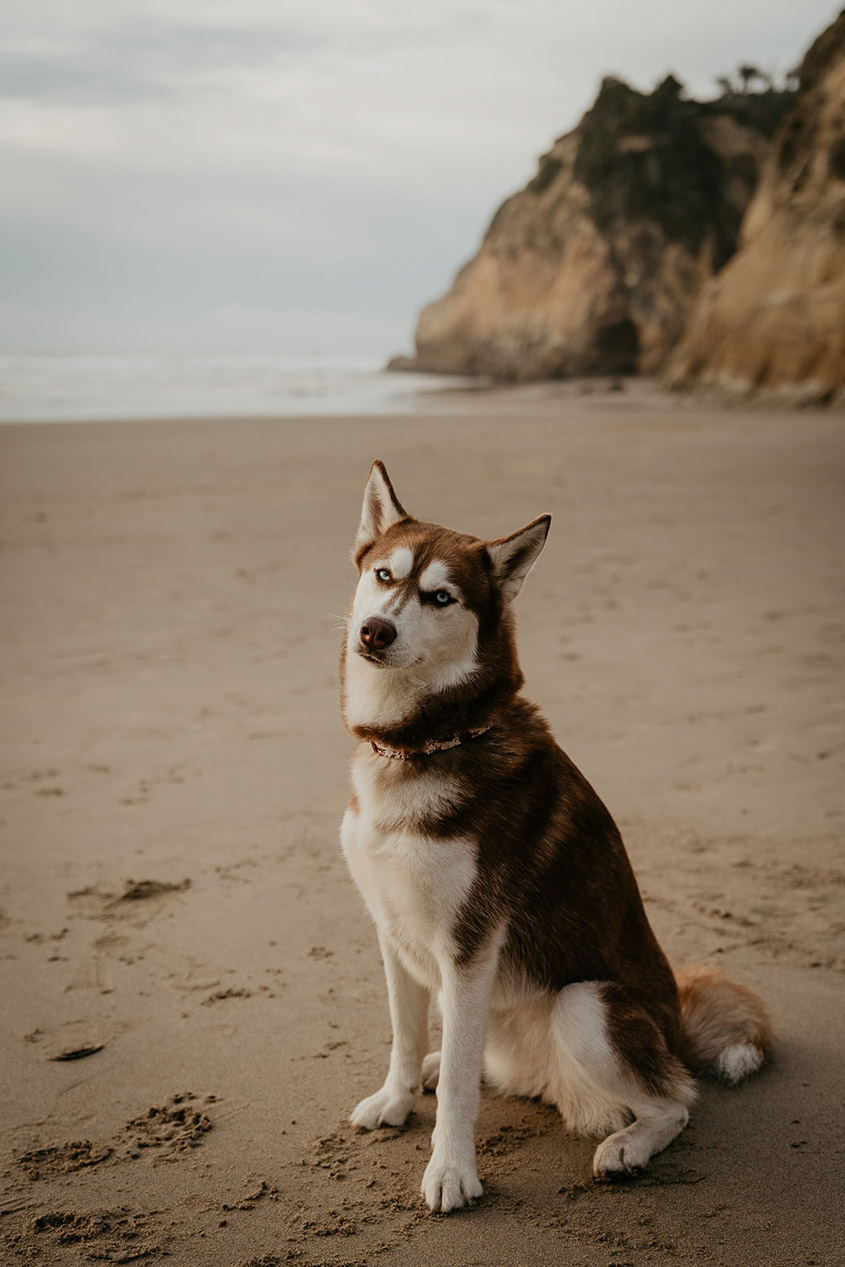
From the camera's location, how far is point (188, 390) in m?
35.8

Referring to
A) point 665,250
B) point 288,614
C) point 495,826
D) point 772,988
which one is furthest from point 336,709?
point 665,250

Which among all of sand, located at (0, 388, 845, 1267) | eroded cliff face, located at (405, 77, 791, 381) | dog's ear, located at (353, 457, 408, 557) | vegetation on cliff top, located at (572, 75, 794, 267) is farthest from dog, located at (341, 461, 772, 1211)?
vegetation on cliff top, located at (572, 75, 794, 267)

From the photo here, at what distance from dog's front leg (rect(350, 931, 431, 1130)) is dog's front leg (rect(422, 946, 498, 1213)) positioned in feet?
1.06

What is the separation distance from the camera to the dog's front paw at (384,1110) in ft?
9.77

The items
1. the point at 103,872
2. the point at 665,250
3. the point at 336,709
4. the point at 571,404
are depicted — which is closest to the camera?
the point at 103,872

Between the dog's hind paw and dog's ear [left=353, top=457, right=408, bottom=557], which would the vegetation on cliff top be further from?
the dog's hind paw

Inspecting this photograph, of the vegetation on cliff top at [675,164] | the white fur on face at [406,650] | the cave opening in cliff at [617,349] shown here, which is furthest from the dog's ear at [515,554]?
the cave opening in cliff at [617,349]

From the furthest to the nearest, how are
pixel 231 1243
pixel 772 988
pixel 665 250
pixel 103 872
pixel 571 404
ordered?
pixel 665 250 → pixel 571 404 → pixel 103 872 → pixel 772 988 → pixel 231 1243

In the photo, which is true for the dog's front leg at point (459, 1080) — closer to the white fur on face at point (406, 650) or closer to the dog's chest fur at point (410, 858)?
the dog's chest fur at point (410, 858)

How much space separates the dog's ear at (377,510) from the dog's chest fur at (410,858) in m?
0.68

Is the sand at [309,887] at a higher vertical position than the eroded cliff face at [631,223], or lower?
lower

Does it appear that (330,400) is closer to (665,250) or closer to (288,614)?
(665,250)

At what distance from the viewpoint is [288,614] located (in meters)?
7.97

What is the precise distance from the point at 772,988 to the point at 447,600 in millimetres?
1926
